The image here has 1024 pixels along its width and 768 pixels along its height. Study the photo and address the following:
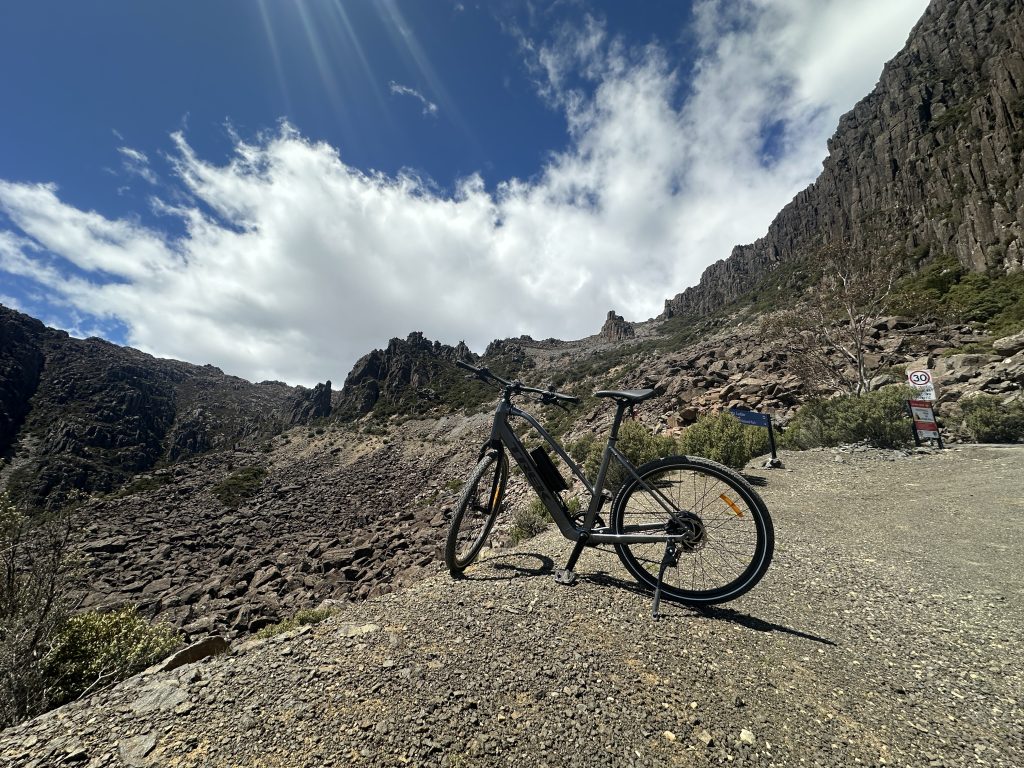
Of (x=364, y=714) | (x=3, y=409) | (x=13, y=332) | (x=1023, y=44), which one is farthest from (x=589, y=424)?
(x=13, y=332)

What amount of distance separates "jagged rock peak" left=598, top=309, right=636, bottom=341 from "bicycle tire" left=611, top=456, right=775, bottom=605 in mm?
120323

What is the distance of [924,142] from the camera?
63406 millimetres

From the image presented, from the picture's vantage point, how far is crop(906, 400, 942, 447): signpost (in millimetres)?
10625

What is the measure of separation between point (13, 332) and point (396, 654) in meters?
149

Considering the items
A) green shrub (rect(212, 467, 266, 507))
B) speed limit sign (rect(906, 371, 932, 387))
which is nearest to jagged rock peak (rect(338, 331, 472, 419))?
green shrub (rect(212, 467, 266, 507))

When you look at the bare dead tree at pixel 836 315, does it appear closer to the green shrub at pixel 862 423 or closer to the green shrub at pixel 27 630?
the green shrub at pixel 862 423

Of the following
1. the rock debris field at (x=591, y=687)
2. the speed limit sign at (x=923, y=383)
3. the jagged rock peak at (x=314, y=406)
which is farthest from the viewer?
the jagged rock peak at (x=314, y=406)

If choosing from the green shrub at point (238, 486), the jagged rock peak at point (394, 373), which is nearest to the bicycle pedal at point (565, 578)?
the green shrub at point (238, 486)

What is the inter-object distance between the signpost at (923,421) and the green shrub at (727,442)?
3.47 metres

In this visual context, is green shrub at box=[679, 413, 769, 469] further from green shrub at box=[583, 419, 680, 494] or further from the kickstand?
the kickstand

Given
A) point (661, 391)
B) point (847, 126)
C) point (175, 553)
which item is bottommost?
point (175, 553)

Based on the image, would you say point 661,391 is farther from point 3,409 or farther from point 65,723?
point 3,409

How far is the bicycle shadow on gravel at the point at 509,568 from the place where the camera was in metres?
4.05

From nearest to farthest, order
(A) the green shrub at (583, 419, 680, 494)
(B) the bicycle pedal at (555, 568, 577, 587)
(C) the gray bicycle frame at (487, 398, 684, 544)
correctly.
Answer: (C) the gray bicycle frame at (487, 398, 684, 544)
(B) the bicycle pedal at (555, 568, 577, 587)
(A) the green shrub at (583, 419, 680, 494)
